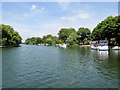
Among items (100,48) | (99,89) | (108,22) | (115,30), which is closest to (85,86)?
(99,89)

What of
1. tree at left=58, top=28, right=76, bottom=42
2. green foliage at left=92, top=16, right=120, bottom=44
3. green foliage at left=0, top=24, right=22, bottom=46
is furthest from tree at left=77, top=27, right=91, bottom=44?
green foliage at left=92, top=16, right=120, bottom=44

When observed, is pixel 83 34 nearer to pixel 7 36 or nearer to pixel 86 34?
pixel 86 34

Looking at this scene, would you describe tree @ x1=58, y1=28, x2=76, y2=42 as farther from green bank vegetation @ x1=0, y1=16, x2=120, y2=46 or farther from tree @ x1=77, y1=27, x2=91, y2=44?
tree @ x1=77, y1=27, x2=91, y2=44

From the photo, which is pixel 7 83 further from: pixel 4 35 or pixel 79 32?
pixel 79 32

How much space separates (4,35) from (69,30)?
7599 cm

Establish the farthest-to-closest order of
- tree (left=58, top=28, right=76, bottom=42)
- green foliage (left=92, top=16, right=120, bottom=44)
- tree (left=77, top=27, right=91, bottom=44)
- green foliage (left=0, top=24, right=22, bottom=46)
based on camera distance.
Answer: tree (left=58, top=28, right=76, bottom=42) → tree (left=77, top=27, right=91, bottom=44) → green foliage (left=0, top=24, right=22, bottom=46) → green foliage (left=92, top=16, right=120, bottom=44)

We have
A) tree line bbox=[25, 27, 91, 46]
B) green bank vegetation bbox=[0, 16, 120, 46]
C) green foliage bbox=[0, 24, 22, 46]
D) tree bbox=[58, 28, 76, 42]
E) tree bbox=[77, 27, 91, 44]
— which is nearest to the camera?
green bank vegetation bbox=[0, 16, 120, 46]

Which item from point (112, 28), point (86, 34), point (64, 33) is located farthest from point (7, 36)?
point (64, 33)

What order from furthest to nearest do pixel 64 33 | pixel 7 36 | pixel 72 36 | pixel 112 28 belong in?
pixel 64 33, pixel 72 36, pixel 7 36, pixel 112 28

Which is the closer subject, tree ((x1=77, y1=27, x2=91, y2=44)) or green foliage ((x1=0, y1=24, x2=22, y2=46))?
green foliage ((x1=0, y1=24, x2=22, y2=46))

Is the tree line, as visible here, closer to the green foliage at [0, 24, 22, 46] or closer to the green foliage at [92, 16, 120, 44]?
the green foliage at [0, 24, 22, 46]

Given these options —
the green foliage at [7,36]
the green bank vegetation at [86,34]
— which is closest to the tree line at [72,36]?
the green bank vegetation at [86,34]

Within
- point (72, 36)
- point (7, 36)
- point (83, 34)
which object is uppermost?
point (83, 34)

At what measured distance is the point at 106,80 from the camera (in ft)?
60.4
